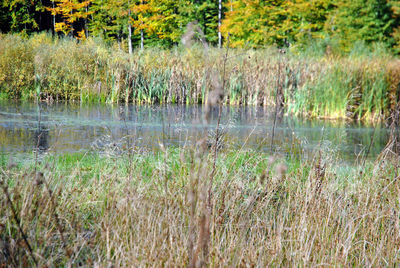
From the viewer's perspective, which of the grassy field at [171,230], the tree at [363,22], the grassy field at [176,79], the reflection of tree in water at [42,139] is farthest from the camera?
the tree at [363,22]

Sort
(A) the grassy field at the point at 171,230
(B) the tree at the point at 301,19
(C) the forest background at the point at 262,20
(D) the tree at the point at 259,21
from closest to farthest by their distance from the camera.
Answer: (A) the grassy field at the point at 171,230 → (D) the tree at the point at 259,21 → (B) the tree at the point at 301,19 → (C) the forest background at the point at 262,20

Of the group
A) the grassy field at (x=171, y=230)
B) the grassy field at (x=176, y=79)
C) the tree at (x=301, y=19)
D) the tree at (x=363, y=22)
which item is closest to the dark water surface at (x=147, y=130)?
the grassy field at (x=176, y=79)

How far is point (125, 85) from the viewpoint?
38.4ft

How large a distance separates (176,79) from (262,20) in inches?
433

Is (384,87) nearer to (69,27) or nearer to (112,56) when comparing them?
(112,56)

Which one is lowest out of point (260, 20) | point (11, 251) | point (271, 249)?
point (271, 249)

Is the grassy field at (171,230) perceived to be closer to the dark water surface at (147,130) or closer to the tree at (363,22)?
the dark water surface at (147,130)

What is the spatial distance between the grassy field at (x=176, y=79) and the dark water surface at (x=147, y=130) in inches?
35.5

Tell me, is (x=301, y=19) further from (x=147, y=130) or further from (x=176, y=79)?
(x=147, y=130)

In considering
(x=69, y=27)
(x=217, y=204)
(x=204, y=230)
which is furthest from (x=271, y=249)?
(x=69, y=27)

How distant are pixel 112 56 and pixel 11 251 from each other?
11.2 metres

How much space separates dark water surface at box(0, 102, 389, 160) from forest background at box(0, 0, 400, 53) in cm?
1166

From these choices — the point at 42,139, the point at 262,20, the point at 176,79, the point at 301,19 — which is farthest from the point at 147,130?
the point at 301,19

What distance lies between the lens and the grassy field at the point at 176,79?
11.0 meters
